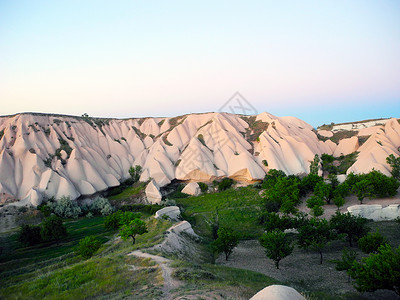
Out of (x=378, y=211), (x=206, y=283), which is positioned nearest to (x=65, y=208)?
(x=206, y=283)

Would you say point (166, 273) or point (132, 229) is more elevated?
point (166, 273)

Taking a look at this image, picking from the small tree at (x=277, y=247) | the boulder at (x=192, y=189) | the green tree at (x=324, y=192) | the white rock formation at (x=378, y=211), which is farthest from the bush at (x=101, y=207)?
the white rock formation at (x=378, y=211)

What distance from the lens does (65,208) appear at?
36.5m

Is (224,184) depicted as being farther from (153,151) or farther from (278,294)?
(278,294)

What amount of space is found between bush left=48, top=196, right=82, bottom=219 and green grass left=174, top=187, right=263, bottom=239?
1505 centimetres

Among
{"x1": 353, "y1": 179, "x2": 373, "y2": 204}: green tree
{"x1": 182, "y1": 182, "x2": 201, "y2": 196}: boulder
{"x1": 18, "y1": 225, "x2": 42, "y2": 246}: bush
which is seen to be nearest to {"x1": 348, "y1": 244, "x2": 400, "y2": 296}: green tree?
{"x1": 353, "y1": 179, "x2": 373, "y2": 204}: green tree

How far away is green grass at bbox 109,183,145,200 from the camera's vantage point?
143 feet

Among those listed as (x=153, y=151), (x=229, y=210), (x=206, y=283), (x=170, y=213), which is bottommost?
(x=229, y=210)

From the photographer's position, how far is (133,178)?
50.1m

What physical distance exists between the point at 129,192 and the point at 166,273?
34538 mm

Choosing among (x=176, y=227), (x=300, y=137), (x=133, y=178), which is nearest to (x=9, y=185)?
(x=133, y=178)

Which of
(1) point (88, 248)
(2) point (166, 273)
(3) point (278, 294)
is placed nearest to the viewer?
(3) point (278, 294)

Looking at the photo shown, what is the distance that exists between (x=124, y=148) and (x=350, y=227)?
48918mm

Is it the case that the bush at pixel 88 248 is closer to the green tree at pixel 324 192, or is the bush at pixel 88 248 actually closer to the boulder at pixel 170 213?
the boulder at pixel 170 213
